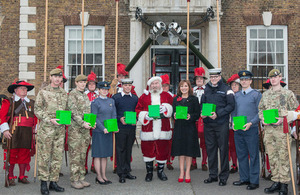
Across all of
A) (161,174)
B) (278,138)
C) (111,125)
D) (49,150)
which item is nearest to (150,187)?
(161,174)

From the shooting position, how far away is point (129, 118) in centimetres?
620

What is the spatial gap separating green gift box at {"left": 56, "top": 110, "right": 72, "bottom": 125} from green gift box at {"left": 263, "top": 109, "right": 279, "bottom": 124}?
2993 millimetres

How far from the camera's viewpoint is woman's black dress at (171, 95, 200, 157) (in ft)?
19.9

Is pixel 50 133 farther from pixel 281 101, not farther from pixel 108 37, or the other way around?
pixel 108 37

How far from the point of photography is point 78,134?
18.8ft

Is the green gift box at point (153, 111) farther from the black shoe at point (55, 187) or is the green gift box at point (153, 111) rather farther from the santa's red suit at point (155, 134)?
the black shoe at point (55, 187)

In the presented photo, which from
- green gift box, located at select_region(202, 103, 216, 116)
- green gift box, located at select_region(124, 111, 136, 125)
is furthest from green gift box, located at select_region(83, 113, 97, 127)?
green gift box, located at select_region(202, 103, 216, 116)

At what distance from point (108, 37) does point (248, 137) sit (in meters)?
7.11

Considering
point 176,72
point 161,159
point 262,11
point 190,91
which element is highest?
point 262,11

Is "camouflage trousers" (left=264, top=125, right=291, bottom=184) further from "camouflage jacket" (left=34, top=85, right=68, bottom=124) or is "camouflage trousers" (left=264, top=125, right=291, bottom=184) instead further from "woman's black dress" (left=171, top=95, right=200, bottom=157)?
"camouflage jacket" (left=34, top=85, right=68, bottom=124)

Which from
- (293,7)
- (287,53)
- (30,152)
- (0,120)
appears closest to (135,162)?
(30,152)

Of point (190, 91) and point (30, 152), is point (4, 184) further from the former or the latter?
point (190, 91)

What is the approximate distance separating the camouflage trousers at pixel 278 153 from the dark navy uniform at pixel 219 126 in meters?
0.80

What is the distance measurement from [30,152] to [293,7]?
31.6 feet
